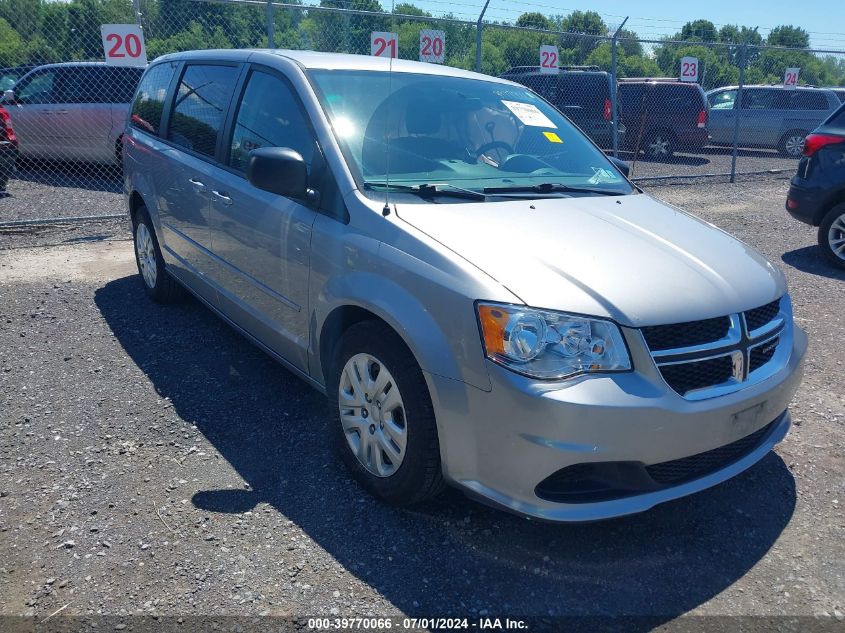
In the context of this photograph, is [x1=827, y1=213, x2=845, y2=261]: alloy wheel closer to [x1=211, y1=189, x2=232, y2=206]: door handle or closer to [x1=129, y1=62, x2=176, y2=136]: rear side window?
[x1=211, y1=189, x2=232, y2=206]: door handle

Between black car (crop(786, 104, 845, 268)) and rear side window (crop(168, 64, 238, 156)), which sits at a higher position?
rear side window (crop(168, 64, 238, 156))

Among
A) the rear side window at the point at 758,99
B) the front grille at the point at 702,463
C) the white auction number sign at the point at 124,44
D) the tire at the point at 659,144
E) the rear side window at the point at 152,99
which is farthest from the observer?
the rear side window at the point at 758,99

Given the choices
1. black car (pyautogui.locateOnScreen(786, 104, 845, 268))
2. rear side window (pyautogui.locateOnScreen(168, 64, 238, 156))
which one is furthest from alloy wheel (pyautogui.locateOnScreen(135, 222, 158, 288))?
black car (pyautogui.locateOnScreen(786, 104, 845, 268))

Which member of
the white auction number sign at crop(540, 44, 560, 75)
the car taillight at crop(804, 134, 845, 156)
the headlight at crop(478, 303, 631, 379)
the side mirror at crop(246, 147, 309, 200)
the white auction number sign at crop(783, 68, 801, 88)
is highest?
the white auction number sign at crop(783, 68, 801, 88)

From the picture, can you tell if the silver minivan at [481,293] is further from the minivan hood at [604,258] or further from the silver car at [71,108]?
the silver car at [71,108]

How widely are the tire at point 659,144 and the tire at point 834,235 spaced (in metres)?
9.78

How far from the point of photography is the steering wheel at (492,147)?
373 centimetres

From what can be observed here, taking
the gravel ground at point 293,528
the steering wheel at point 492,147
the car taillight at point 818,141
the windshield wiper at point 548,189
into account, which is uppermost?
the car taillight at point 818,141

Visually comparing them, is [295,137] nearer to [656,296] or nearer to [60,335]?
[656,296]

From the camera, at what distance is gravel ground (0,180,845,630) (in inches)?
102

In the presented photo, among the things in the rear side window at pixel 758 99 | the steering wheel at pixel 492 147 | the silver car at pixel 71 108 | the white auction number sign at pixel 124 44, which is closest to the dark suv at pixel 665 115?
the rear side window at pixel 758 99

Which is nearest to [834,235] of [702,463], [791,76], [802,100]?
[702,463]

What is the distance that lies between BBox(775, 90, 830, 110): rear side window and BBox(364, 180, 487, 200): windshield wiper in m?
16.9

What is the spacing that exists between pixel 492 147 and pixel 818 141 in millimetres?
5052
